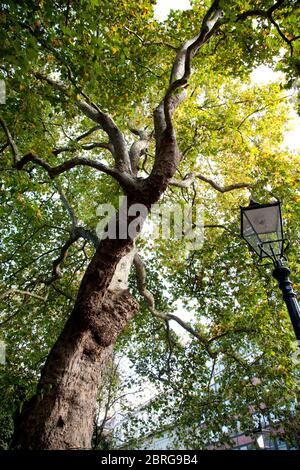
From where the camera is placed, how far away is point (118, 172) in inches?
224

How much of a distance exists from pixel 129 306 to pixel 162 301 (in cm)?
644

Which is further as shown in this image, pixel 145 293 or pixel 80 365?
pixel 145 293

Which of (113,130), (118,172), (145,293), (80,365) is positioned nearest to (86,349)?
(80,365)

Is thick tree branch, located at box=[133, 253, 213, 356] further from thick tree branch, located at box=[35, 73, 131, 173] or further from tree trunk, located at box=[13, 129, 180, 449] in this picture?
thick tree branch, located at box=[35, 73, 131, 173]

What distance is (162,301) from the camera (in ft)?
38.1

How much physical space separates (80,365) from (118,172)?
10.3 feet

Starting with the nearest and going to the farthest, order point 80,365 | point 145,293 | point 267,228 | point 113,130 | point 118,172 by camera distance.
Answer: point 80,365, point 267,228, point 118,172, point 113,130, point 145,293

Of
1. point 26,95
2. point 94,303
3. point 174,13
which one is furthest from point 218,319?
point 174,13

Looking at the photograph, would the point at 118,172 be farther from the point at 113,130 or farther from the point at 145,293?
the point at 145,293

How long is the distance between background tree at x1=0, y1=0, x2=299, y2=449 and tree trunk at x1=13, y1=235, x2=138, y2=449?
2cm

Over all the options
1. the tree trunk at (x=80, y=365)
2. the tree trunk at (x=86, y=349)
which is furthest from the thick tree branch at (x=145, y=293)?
the tree trunk at (x=80, y=365)

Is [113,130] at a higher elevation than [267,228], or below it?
higher

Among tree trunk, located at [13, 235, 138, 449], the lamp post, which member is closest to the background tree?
tree trunk, located at [13, 235, 138, 449]

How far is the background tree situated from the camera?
4727mm
